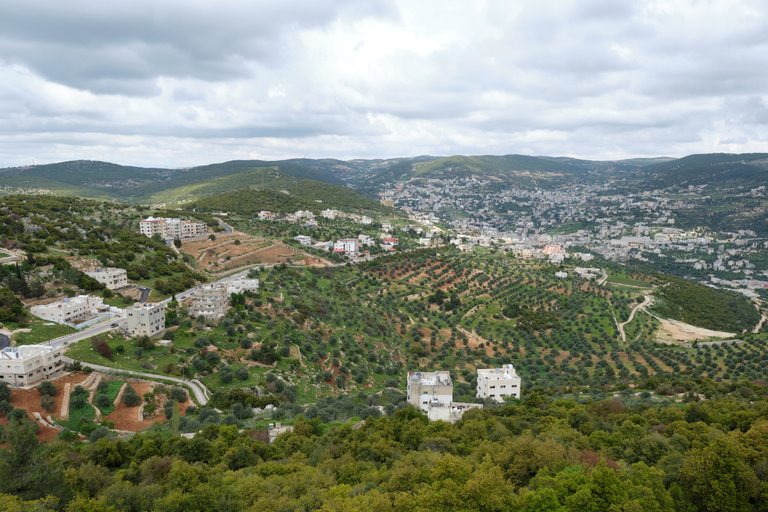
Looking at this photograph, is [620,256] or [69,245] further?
[620,256]

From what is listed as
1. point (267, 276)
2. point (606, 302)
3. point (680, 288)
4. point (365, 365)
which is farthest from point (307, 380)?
point (680, 288)

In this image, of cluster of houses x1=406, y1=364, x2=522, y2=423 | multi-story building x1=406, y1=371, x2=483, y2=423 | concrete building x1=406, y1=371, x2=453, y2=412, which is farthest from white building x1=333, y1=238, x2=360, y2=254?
concrete building x1=406, y1=371, x2=453, y2=412

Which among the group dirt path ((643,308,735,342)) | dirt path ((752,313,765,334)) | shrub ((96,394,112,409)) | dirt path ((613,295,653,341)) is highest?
shrub ((96,394,112,409))

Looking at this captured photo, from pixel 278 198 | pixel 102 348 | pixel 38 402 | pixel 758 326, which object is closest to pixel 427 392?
pixel 102 348

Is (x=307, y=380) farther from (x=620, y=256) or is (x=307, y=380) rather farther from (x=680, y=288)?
(x=620, y=256)

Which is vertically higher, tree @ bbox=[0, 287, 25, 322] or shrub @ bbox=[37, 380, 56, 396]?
tree @ bbox=[0, 287, 25, 322]

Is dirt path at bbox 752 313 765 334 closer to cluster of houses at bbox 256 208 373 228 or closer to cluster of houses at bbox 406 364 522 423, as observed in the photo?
cluster of houses at bbox 406 364 522 423
